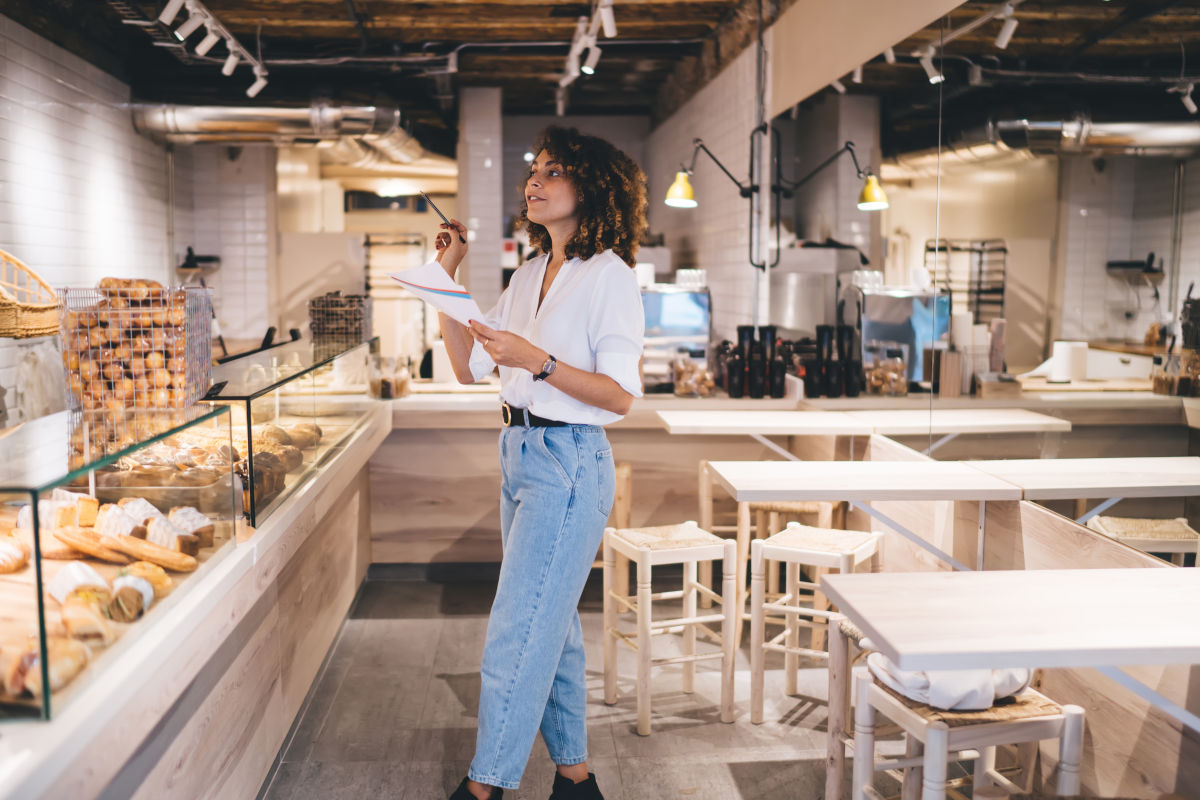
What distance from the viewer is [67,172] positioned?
5930mm

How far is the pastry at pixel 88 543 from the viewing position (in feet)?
5.58

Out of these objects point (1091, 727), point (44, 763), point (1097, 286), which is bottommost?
point (1091, 727)

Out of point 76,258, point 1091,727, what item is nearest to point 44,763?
point 1091,727

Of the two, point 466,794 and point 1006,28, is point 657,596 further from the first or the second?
point 1006,28

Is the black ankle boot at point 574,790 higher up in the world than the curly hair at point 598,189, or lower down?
lower down

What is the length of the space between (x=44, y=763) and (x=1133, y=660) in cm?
158

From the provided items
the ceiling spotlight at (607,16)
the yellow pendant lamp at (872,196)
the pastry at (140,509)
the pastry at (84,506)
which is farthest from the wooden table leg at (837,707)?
the ceiling spotlight at (607,16)

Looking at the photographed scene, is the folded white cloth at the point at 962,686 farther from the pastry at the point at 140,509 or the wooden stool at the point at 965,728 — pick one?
the pastry at the point at 140,509

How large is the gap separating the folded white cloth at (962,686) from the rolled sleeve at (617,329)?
2.79 ft

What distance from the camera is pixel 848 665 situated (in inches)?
98.2

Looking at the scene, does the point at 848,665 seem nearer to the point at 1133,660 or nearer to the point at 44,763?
the point at 1133,660

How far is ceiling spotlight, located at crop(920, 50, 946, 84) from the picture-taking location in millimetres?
3472

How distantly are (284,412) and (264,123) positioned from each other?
184 inches

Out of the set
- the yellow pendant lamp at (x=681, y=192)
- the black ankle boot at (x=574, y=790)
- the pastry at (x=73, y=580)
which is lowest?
the black ankle boot at (x=574, y=790)
